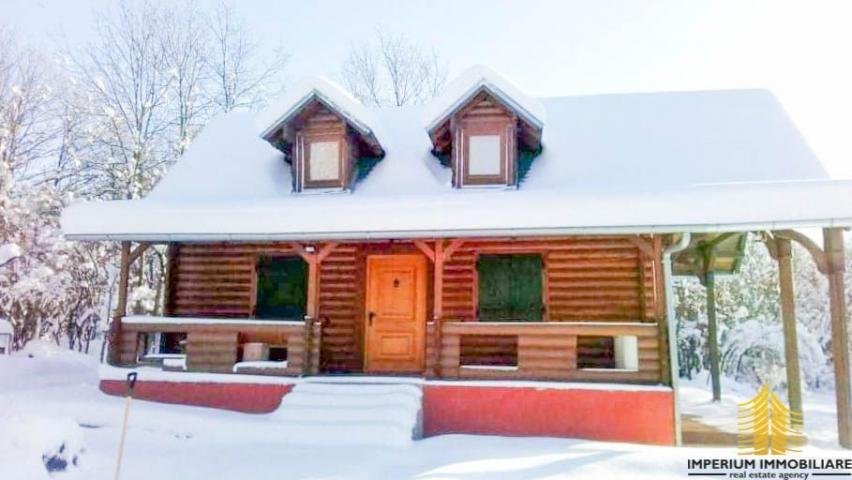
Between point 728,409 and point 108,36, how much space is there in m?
21.4

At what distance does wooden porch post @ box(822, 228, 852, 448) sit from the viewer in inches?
310

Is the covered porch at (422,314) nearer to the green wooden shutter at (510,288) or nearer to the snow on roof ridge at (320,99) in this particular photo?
the green wooden shutter at (510,288)

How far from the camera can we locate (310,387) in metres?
8.76

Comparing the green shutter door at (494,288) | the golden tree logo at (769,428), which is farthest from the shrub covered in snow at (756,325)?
the green shutter door at (494,288)

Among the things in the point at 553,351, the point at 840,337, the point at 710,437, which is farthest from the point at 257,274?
the point at 840,337

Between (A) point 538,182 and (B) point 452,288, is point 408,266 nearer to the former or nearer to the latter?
(B) point 452,288

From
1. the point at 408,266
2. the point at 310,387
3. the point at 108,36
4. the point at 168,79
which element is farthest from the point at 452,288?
the point at 108,36

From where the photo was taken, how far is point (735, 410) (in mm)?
11188

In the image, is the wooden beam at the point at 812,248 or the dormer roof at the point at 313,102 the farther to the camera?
the dormer roof at the point at 313,102

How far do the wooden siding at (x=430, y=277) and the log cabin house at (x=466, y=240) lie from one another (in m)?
0.03

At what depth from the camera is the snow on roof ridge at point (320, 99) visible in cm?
1080

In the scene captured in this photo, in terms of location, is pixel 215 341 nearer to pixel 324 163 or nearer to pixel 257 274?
pixel 257 274

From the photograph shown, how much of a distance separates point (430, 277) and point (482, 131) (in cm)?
268

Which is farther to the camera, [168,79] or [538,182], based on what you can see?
[168,79]
